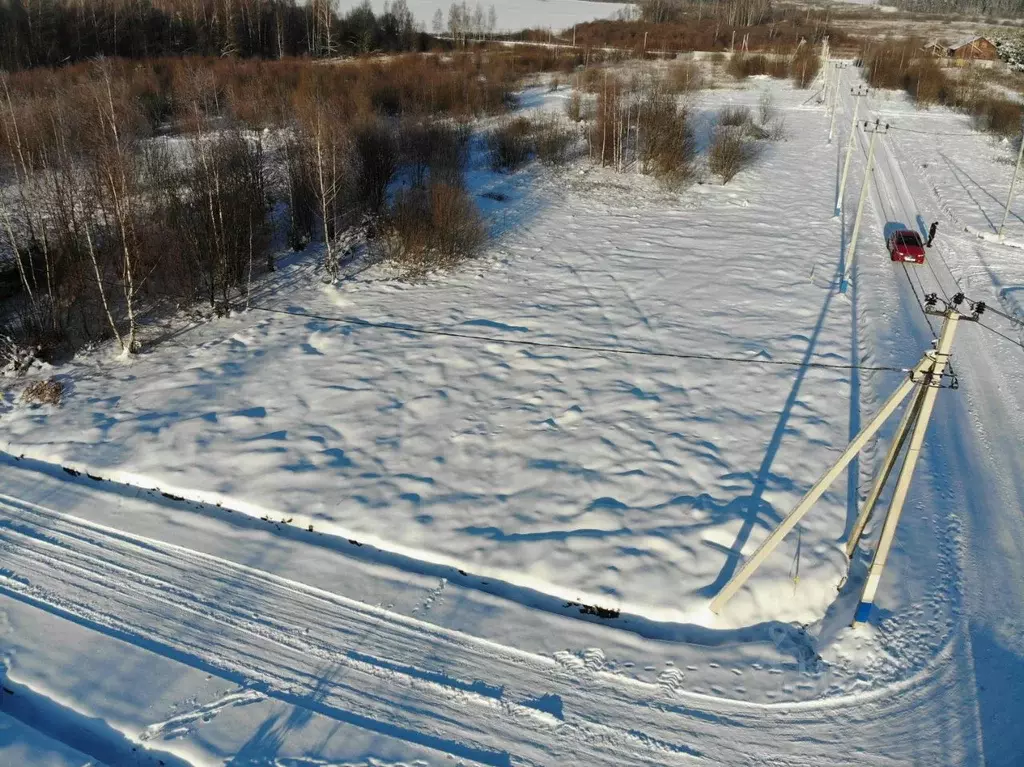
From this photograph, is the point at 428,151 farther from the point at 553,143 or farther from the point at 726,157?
the point at 726,157

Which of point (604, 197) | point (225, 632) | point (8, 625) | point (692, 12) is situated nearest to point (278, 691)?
point (225, 632)

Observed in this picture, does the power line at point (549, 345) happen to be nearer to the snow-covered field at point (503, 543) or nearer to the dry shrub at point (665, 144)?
the snow-covered field at point (503, 543)

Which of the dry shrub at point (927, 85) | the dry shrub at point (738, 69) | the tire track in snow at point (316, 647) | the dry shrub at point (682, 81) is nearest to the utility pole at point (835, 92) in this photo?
the dry shrub at point (927, 85)

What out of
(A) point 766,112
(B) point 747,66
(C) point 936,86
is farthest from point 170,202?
(B) point 747,66

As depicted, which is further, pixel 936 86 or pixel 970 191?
pixel 936 86

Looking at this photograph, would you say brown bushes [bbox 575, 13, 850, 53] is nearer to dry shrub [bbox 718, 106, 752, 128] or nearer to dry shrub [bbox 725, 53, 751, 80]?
dry shrub [bbox 725, 53, 751, 80]
